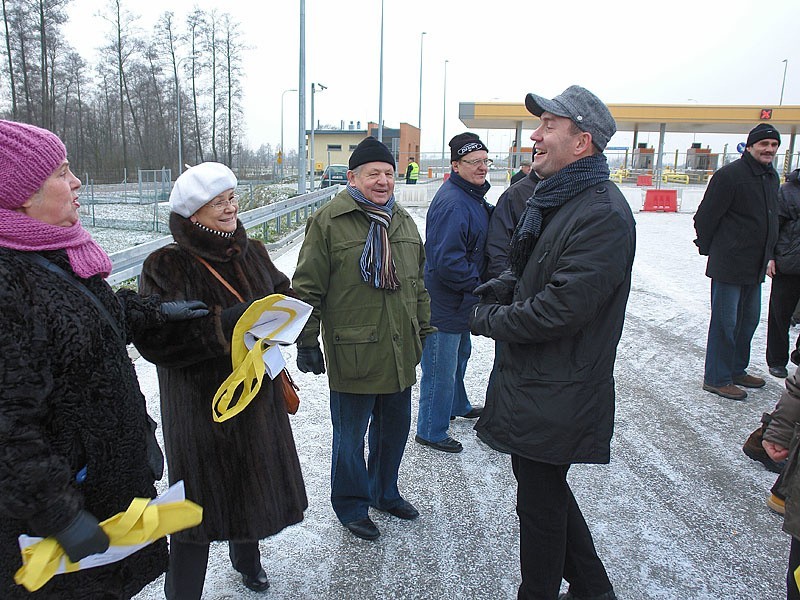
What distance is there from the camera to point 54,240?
1710mm

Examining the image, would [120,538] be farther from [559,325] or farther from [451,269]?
[451,269]

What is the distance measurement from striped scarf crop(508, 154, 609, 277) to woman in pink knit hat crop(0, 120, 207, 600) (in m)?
1.49

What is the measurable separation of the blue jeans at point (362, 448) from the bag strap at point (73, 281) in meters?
1.47

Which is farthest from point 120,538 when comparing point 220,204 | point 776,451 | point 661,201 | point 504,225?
point 661,201

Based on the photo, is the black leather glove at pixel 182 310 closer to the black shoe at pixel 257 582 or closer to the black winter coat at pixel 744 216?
the black shoe at pixel 257 582

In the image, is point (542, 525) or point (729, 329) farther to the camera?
point (729, 329)

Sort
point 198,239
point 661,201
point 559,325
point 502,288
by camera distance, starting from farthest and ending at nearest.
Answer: point 661,201
point 502,288
point 198,239
point 559,325

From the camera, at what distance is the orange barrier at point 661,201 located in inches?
850

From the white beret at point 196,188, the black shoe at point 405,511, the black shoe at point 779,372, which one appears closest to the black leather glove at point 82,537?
the white beret at point 196,188

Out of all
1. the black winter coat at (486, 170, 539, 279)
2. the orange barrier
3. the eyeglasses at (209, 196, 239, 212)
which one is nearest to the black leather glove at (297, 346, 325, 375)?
the eyeglasses at (209, 196, 239, 212)

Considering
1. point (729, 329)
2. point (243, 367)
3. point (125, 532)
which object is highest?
point (243, 367)

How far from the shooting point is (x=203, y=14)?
45.4m

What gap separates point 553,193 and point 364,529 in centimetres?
194

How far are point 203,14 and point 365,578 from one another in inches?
1969
